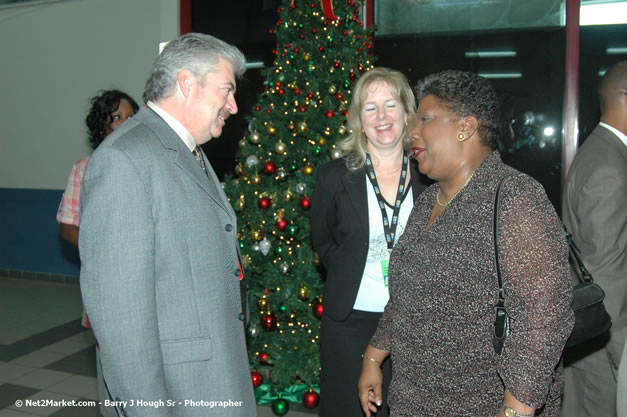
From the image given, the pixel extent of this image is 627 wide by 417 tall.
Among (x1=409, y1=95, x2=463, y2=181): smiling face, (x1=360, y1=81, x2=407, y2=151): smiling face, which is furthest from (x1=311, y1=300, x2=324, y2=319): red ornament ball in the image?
(x1=409, y1=95, x2=463, y2=181): smiling face

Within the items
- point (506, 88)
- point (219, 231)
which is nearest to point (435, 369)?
point (219, 231)

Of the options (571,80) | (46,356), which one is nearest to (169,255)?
(46,356)

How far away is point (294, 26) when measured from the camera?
358 cm

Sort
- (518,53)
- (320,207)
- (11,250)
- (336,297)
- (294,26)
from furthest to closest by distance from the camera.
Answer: (11,250) < (518,53) < (294,26) < (320,207) < (336,297)

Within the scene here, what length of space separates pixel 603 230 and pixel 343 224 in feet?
3.83

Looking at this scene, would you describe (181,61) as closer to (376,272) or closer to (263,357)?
(376,272)

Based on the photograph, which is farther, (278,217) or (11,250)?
(11,250)

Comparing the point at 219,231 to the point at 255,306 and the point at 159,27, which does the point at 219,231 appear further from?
the point at 159,27

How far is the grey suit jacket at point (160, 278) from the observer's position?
1.22m

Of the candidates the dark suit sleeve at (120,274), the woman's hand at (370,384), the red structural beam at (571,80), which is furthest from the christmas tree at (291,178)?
the dark suit sleeve at (120,274)

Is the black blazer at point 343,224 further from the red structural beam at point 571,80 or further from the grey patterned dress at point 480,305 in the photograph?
the red structural beam at point 571,80

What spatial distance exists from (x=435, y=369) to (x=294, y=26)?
2.86 meters

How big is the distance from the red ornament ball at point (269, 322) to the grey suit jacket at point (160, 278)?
1820 mm

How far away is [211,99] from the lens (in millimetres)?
1486
